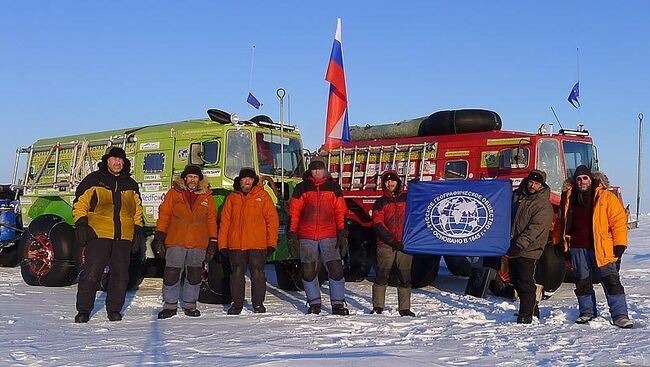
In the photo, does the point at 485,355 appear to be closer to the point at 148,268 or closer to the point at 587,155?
the point at 587,155

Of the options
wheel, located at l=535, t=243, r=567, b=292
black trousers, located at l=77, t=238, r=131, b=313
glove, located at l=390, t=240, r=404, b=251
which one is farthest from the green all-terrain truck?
wheel, located at l=535, t=243, r=567, b=292

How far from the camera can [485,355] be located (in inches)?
228

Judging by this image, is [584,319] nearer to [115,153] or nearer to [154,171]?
[115,153]

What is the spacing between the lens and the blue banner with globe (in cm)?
970

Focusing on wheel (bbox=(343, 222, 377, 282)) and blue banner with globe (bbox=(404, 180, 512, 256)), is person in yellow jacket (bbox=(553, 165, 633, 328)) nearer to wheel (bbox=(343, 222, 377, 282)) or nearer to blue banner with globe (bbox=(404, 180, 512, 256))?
blue banner with globe (bbox=(404, 180, 512, 256))

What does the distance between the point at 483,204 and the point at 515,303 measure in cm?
139

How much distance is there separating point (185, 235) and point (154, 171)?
129 inches

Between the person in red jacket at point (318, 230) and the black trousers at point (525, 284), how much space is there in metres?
1.95

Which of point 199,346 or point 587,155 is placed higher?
point 587,155

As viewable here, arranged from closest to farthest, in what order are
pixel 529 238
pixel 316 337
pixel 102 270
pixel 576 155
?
pixel 316 337 < pixel 529 238 < pixel 102 270 < pixel 576 155

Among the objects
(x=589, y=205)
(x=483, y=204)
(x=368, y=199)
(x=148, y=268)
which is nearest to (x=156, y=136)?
(x=148, y=268)

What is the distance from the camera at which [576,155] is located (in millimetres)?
11438

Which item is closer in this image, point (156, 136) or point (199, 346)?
point (199, 346)

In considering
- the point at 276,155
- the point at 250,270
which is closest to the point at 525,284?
the point at 250,270
